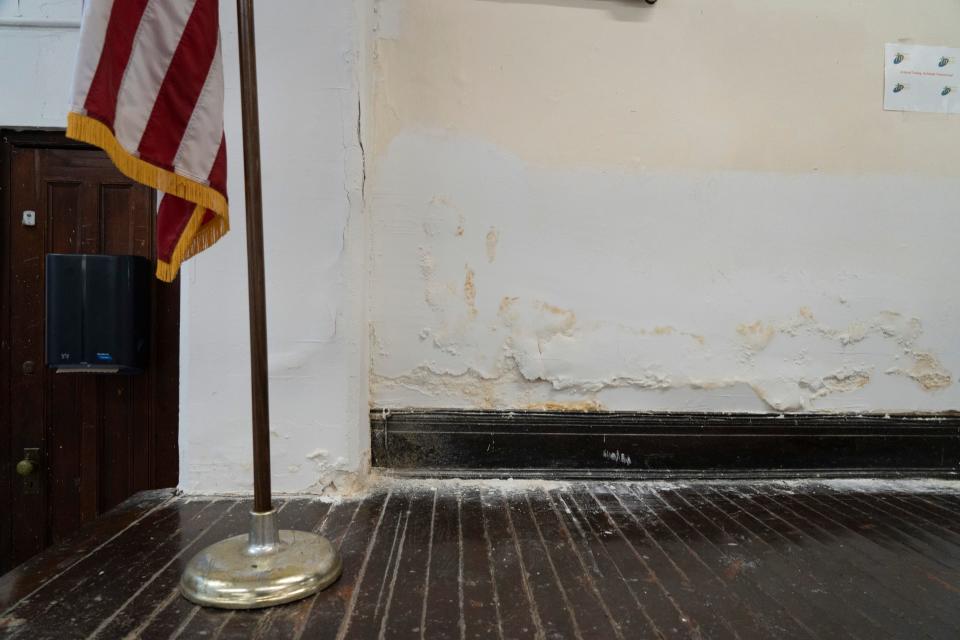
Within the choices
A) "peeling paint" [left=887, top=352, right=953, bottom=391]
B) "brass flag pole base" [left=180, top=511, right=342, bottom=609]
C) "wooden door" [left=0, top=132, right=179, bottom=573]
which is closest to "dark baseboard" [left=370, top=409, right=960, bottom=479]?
"peeling paint" [left=887, top=352, right=953, bottom=391]

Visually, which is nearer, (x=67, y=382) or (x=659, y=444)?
(x=659, y=444)

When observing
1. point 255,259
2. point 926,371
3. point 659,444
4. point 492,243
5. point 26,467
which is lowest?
point 26,467

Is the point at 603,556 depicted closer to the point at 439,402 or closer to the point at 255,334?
the point at 439,402

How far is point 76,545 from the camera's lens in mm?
1342

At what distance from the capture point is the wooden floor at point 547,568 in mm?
1046

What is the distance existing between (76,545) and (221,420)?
50cm

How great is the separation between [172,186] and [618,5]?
5.77 feet

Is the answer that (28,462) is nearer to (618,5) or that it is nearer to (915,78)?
(618,5)

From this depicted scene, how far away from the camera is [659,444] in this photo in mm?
2012

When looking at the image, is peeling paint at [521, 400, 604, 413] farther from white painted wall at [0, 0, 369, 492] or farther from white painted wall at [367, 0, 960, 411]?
white painted wall at [0, 0, 369, 492]

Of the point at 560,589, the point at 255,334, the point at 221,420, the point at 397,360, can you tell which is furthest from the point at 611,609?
the point at 221,420

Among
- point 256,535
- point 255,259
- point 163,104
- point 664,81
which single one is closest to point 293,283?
point 255,259

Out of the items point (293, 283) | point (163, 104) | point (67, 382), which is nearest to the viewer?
point (163, 104)

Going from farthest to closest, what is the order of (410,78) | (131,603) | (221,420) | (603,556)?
1. (410,78)
2. (221,420)
3. (603,556)
4. (131,603)
